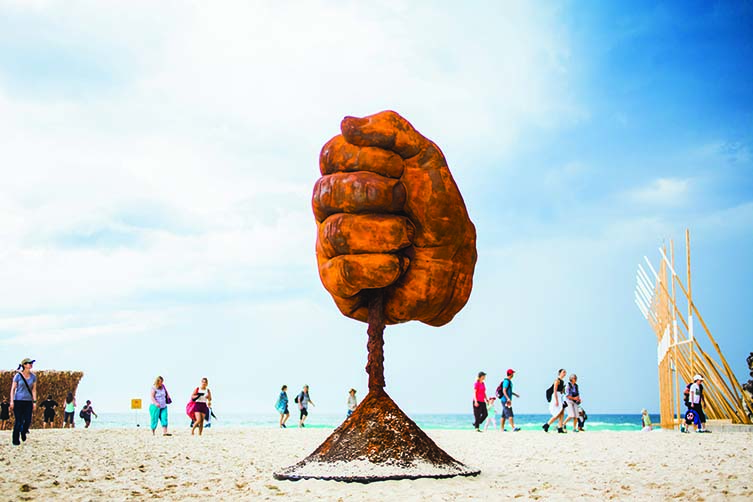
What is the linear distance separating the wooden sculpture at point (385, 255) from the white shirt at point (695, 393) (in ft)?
33.6

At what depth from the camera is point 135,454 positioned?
40.7ft

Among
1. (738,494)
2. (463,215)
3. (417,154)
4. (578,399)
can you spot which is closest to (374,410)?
(463,215)

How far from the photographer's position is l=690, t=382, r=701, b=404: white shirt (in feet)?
54.6

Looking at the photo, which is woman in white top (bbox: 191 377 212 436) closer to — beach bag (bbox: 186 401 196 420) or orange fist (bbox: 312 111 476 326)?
beach bag (bbox: 186 401 196 420)

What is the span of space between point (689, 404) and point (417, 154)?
479 inches

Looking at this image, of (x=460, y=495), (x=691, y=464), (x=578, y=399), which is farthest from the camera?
(x=578, y=399)

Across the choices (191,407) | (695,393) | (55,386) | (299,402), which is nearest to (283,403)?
(299,402)

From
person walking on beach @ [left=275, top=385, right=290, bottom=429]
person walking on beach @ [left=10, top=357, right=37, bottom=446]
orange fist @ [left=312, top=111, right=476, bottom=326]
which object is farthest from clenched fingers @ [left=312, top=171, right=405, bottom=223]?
person walking on beach @ [left=275, top=385, right=290, bottom=429]

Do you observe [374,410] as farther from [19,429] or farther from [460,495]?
[19,429]

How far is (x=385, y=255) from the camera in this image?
8367 millimetres

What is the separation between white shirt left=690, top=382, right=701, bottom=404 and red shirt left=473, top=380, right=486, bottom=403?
5098 millimetres

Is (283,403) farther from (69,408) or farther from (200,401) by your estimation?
(69,408)

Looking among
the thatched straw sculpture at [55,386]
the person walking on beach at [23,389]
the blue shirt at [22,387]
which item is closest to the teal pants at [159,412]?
the person walking on beach at [23,389]

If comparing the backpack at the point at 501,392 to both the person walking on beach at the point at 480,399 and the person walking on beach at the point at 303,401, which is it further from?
the person walking on beach at the point at 303,401
